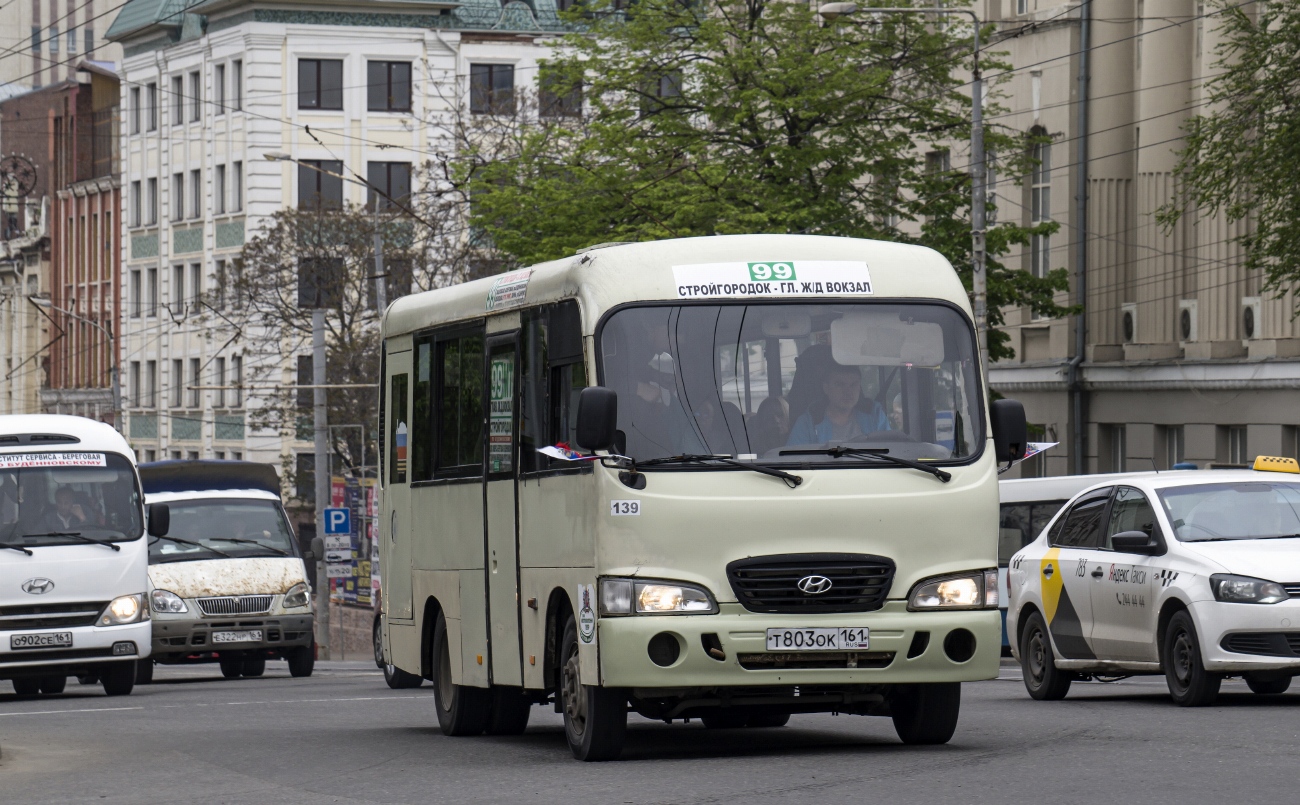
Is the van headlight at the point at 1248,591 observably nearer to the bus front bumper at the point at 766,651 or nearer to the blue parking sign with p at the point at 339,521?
the bus front bumper at the point at 766,651

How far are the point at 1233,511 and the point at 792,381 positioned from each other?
18.2 ft

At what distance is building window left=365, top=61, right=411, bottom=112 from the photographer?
3322 inches

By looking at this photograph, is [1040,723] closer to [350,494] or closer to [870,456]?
[870,456]

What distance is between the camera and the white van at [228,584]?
29375 mm

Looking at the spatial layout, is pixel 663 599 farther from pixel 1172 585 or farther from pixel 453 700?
pixel 1172 585

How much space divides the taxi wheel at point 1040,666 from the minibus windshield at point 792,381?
630 centimetres

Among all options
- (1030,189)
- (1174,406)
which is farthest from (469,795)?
(1030,189)

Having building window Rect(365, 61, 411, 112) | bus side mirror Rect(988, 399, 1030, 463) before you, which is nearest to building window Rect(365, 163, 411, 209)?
building window Rect(365, 61, 411, 112)

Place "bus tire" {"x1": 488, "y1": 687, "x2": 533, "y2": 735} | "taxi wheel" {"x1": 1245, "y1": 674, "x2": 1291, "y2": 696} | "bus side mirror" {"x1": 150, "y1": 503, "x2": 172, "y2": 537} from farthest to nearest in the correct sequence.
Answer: "bus side mirror" {"x1": 150, "y1": 503, "x2": 172, "y2": 537}
"taxi wheel" {"x1": 1245, "y1": 674, "x2": 1291, "y2": 696}
"bus tire" {"x1": 488, "y1": 687, "x2": 533, "y2": 735}

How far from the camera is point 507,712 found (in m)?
15.8

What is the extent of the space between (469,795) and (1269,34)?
54.9 ft

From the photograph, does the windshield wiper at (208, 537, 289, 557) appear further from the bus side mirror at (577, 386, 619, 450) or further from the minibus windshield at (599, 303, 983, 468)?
the bus side mirror at (577, 386, 619, 450)

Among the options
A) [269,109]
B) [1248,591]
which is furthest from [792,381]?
[269,109]

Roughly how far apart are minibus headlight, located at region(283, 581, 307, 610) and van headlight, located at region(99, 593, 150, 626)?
251 inches
